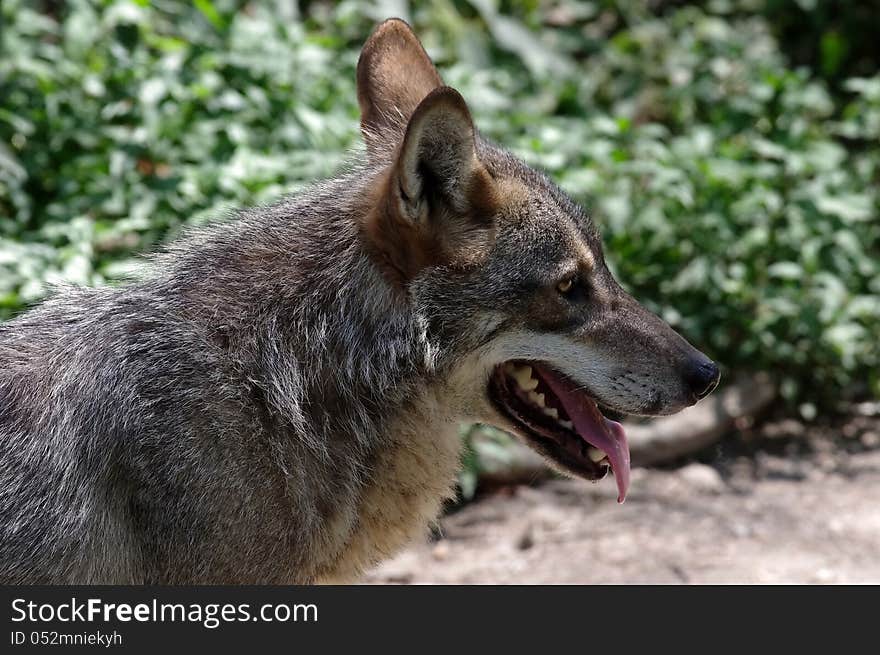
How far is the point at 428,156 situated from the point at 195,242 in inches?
41.5

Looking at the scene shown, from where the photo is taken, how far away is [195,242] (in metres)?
4.26

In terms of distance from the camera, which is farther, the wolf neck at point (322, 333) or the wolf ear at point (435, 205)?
the wolf neck at point (322, 333)

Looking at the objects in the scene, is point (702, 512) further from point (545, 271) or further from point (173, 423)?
point (173, 423)

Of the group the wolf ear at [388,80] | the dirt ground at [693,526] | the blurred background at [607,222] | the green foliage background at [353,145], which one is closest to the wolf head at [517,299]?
the wolf ear at [388,80]

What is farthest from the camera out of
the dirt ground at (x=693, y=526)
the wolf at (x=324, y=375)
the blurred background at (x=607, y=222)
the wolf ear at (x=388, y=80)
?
the blurred background at (x=607, y=222)

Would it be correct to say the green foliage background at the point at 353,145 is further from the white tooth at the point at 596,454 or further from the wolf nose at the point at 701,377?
the wolf nose at the point at 701,377

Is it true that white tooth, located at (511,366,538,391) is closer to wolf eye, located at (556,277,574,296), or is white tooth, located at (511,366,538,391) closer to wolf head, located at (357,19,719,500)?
wolf head, located at (357,19,719,500)

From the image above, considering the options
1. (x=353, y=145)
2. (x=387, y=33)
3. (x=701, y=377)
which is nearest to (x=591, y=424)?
(x=701, y=377)

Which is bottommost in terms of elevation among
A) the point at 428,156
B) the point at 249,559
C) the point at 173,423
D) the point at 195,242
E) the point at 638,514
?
the point at 638,514

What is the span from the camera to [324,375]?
12.8 ft

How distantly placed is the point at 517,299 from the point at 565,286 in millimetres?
207

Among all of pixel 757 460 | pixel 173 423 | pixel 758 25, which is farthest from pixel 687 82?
pixel 173 423

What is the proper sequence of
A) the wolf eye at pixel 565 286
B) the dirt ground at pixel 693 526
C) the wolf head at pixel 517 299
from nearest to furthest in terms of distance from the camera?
1. the wolf head at pixel 517 299
2. the wolf eye at pixel 565 286
3. the dirt ground at pixel 693 526

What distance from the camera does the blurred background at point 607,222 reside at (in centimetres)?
607
